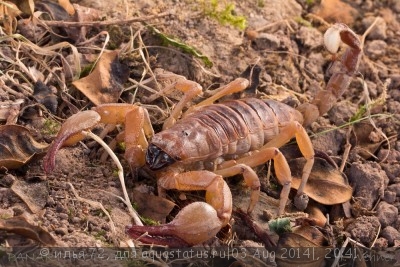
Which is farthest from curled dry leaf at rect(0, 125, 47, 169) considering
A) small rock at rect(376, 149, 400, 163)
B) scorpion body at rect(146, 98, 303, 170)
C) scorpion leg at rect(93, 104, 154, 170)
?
small rock at rect(376, 149, 400, 163)

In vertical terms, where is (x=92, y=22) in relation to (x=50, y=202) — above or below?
above

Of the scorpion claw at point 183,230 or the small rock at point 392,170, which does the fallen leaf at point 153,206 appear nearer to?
the scorpion claw at point 183,230

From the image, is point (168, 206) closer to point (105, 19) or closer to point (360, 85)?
point (105, 19)

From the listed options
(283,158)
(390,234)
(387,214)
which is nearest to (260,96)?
(283,158)

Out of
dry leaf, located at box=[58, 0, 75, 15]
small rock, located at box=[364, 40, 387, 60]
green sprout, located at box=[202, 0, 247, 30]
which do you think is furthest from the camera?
small rock, located at box=[364, 40, 387, 60]

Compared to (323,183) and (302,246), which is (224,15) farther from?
(302,246)

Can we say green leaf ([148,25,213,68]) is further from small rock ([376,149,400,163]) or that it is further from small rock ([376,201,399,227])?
small rock ([376,201,399,227])

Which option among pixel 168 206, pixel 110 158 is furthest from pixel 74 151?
pixel 168 206
